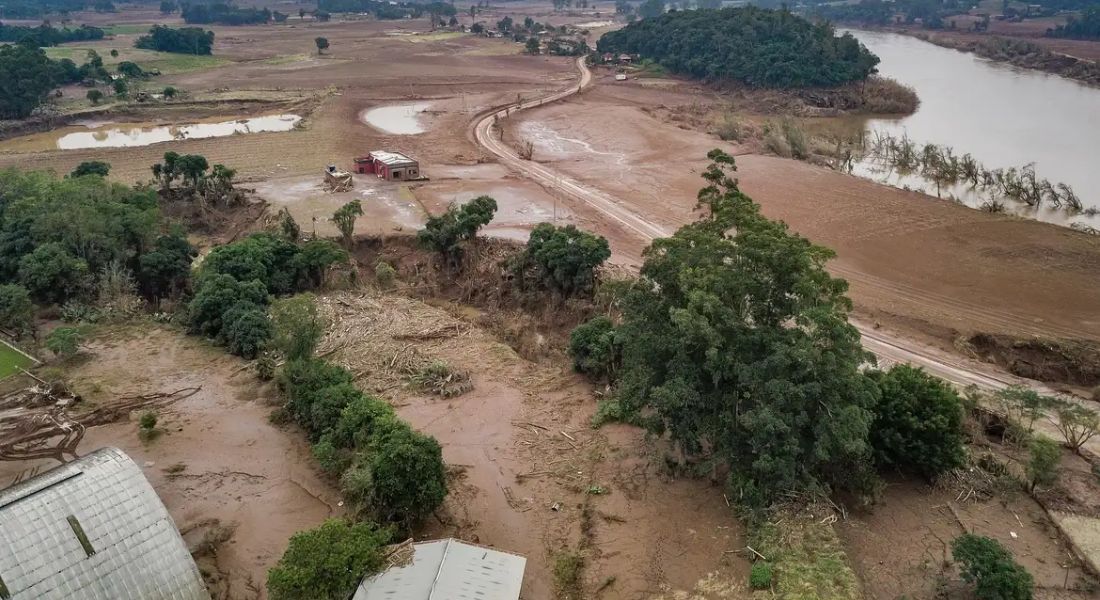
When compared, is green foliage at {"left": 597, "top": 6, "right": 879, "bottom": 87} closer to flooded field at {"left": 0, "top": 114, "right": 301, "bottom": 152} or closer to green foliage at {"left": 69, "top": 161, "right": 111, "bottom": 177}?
flooded field at {"left": 0, "top": 114, "right": 301, "bottom": 152}

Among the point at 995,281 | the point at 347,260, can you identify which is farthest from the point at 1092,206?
the point at 347,260

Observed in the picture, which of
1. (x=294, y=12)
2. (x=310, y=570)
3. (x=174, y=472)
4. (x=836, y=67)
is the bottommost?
(x=174, y=472)

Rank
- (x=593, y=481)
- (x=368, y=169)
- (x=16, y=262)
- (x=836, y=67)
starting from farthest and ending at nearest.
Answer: (x=836, y=67), (x=368, y=169), (x=16, y=262), (x=593, y=481)

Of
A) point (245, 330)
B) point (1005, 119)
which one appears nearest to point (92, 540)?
point (245, 330)

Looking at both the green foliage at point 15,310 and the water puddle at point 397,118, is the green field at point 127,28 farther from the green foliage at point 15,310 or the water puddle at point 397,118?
the green foliage at point 15,310

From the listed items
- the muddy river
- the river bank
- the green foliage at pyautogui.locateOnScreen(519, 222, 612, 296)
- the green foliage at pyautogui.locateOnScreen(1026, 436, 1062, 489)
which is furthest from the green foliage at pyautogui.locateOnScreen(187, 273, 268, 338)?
the river bank

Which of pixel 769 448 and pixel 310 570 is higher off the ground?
pixel 769 448

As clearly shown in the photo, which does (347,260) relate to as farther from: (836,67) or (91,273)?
(836,67)

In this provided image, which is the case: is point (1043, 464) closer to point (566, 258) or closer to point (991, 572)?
point (991, 572)
